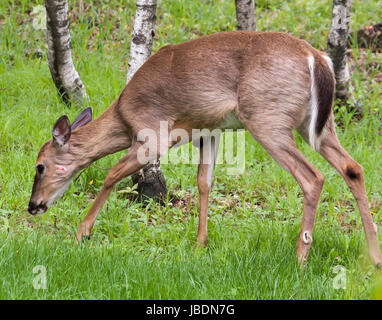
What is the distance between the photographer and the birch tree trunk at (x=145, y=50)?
620 cm

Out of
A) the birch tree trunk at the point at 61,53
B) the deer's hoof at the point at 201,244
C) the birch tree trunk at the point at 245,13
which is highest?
the birch tree trunk at the point at 245,13

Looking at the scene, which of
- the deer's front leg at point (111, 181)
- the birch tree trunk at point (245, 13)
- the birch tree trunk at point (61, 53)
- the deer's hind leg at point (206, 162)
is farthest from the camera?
the birch tree trunk at point (245, 13)

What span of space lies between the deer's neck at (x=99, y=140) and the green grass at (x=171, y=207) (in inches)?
27.5

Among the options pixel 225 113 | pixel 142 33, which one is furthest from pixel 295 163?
pixel 142 33

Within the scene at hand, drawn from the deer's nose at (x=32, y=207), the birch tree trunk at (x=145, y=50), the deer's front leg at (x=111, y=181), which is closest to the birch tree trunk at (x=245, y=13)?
the birch tree trunk at (x=145, y=50)

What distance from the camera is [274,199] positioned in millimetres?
6234

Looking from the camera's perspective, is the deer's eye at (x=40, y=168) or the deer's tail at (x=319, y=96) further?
the deer's eye at (x=40, y=168)

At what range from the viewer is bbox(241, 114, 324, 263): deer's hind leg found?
4.66 m

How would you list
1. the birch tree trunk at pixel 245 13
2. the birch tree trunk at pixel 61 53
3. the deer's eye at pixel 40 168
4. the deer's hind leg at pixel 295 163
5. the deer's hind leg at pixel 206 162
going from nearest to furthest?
the deer's hind leg at pixel 295 163 < the deer's eye at pixel 40 168 < the deer's hind leg at pixel 206 162 < the birch tree trunk at pixel 61 53 < the birch tree trunk at pixel 245 13

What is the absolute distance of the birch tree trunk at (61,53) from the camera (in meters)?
7.34

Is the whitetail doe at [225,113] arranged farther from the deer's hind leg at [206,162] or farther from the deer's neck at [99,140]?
the deer's hind leg at [206,162]

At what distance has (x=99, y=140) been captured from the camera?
5.31 m

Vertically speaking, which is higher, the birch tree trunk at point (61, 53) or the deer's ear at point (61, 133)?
the birch tree trunk at point (61, 53)

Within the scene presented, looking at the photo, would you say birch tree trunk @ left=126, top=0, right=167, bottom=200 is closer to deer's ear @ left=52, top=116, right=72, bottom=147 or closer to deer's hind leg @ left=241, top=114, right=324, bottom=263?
deer's ear @ left=52, top=116, right=72, bottom=147
